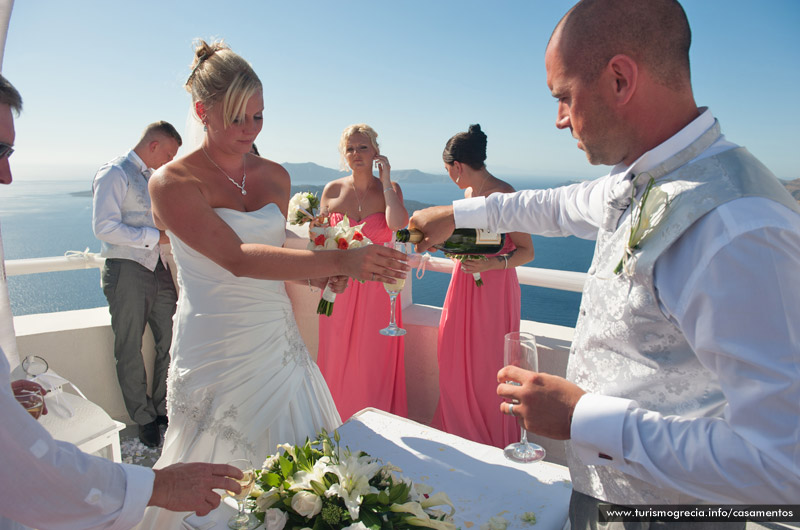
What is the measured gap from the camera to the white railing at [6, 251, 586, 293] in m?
3.86

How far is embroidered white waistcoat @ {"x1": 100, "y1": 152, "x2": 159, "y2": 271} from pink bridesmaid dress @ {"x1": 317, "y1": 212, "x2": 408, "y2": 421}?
1.54m

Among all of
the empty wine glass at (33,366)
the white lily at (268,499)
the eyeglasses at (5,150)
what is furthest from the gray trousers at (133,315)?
the white lily at (268,499)

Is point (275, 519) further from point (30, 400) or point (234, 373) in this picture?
point (234, 373)

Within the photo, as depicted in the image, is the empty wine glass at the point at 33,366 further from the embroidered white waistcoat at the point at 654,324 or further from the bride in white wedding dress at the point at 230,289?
the embroidered white waistcoat at the point at 654,324

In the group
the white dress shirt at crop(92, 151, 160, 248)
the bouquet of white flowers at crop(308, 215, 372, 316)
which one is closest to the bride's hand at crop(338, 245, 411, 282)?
the bouquet of white flowers at crop(308, 215, 372, 316)

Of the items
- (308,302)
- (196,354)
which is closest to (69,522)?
(196,354)

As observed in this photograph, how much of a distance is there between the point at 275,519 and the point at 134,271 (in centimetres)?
353

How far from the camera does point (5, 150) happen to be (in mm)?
1343

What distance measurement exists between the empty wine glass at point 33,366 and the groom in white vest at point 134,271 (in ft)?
5.59

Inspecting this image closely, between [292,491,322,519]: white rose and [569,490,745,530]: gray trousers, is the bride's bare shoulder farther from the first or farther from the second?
[569,490,745,530]: gray trousers

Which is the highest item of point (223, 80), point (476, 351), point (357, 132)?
point (357, 132)

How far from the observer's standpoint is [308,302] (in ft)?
15.0

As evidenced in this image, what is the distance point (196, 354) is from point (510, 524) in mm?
1631

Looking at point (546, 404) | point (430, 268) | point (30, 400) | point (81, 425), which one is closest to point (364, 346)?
point (430, 268)
